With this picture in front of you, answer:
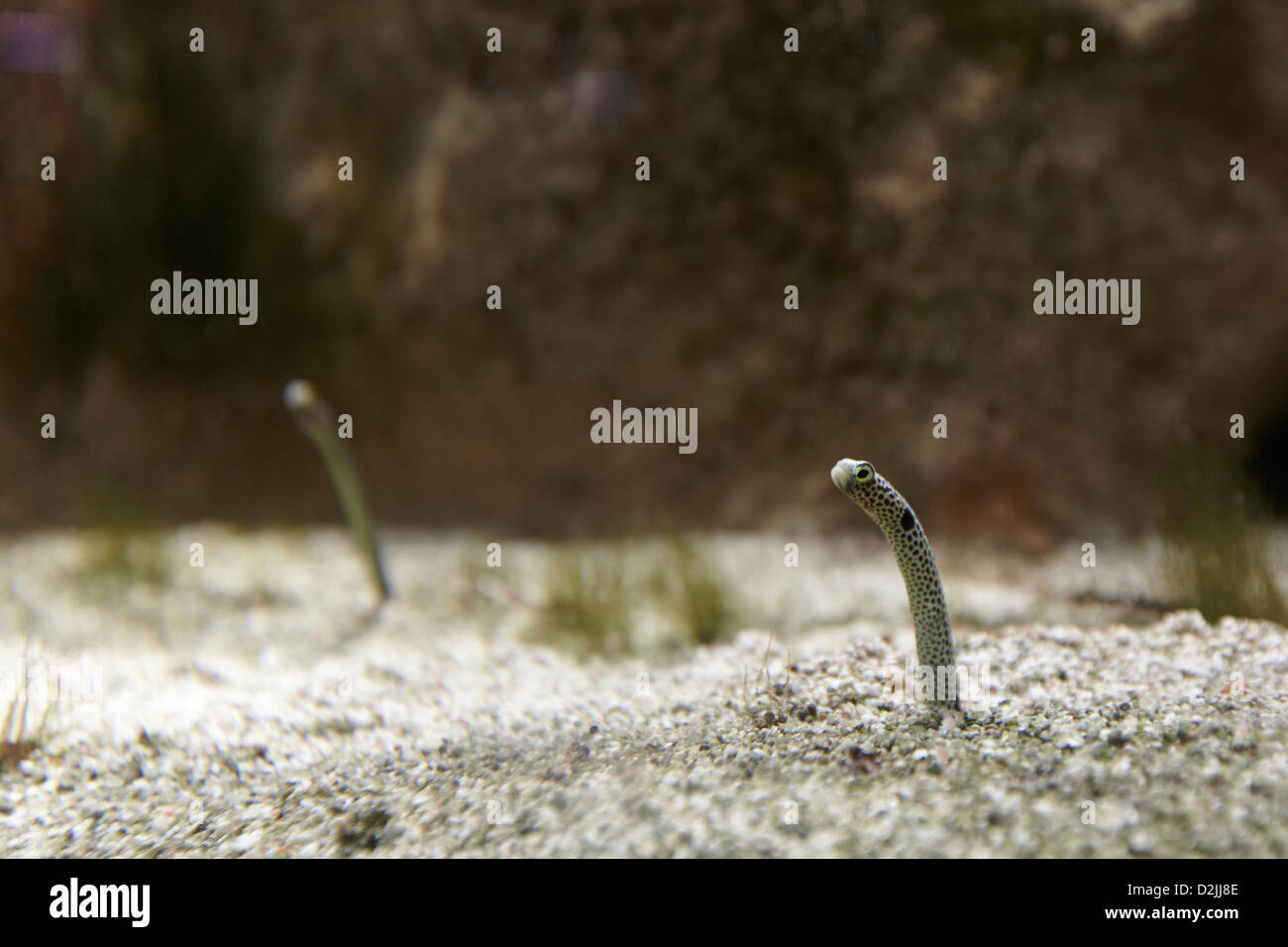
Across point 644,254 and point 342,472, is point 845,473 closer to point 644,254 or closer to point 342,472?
point 342,472

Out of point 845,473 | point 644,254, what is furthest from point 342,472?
point 845,473

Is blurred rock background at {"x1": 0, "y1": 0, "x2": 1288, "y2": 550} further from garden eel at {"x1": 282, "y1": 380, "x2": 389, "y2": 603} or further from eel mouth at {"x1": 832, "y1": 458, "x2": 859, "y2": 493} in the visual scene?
eel mouth at {"x1": 832, "y1": 458, "x2": 859, "y2": 493}

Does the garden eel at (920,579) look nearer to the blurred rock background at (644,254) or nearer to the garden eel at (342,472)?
the blurred rock background at (644,254)

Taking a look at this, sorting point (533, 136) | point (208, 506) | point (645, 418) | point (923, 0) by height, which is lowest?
point (208, 506)

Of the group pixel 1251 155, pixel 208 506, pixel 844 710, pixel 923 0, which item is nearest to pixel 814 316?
pixel 923 0

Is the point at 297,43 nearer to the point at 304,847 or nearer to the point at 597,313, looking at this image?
the point at 597,313

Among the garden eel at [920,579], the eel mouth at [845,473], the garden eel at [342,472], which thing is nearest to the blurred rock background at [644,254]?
the garden eel at [342,472]
